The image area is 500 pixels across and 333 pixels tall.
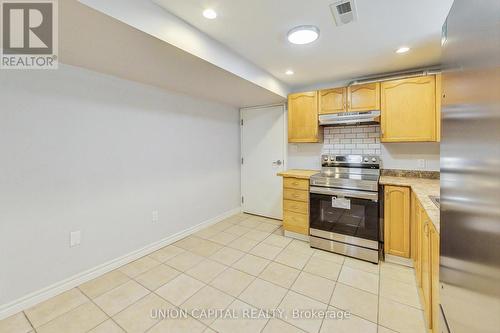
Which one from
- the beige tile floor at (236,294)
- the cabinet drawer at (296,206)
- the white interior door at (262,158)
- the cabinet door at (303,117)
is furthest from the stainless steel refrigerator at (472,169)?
the white interior door at (262,158)

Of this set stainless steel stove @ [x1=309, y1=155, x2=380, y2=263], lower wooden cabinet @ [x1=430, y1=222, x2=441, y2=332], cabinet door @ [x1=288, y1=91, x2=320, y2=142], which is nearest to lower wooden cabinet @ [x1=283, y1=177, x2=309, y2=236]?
stainless steel stove @ [x1=309, y1=155, x2=380, y2=263]

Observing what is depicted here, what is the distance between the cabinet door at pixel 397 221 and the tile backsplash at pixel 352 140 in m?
0.83

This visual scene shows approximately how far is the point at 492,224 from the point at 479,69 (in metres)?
0.36

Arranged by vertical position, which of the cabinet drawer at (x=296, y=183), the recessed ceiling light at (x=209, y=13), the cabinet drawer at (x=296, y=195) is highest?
the recessed ceiling light at (x=209, y=13)

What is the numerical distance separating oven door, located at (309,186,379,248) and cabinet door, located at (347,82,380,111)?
44.8 inches

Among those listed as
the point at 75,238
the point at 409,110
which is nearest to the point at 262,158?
the point at 409,110

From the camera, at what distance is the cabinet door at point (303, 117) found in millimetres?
3209

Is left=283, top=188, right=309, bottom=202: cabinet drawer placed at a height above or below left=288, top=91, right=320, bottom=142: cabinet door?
below

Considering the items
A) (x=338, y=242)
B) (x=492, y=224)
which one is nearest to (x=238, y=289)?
(x=338, y=242)

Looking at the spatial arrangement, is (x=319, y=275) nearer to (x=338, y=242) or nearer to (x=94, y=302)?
(x=338, y=242)

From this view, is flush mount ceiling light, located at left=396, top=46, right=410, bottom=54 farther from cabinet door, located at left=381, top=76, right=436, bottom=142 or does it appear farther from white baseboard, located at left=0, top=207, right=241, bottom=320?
white baseboard, located at left=0, top=207, right=241, bottom=320

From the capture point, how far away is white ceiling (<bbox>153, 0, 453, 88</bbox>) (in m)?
1.62

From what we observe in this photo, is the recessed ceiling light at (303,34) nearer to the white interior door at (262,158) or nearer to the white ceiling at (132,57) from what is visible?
the white ceiling at (132,57)

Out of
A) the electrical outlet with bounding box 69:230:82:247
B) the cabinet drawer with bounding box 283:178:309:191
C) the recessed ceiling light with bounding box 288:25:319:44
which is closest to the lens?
the recessed ceiling light with bounding box 288:25:319:44
